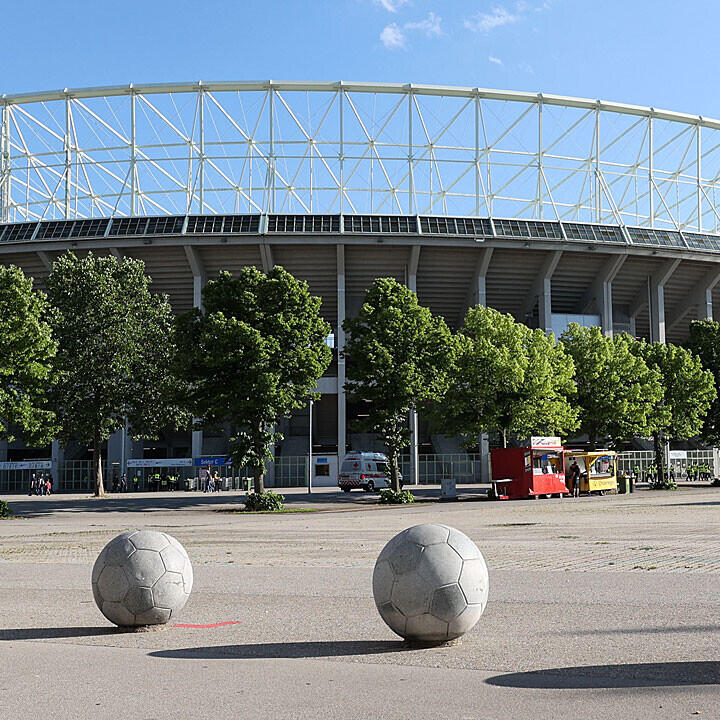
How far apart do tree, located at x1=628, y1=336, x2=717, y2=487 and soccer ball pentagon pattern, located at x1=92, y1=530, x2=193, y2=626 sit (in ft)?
170

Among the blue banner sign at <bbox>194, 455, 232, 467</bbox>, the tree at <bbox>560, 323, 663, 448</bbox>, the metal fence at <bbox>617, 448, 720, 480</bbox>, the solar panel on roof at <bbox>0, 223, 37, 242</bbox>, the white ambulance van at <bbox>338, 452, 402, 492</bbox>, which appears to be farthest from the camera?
the solar panel on roof at <bbox>0, 223, 37, 242</bbox>

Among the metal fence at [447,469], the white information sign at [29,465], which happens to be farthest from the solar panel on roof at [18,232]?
the metal fence at [447,469]

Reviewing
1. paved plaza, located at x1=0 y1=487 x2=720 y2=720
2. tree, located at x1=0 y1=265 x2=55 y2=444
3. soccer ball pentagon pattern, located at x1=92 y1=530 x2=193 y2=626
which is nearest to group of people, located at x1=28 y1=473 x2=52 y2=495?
tree, located at x1=0 y1=265 x2=55 y2=444

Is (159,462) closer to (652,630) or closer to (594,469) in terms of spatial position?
(594,469)

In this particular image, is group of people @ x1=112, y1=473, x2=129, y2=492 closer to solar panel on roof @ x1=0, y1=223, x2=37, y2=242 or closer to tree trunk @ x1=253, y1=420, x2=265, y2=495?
solar panel on roof @ x1=0, y1=223, x2=37, y2=242

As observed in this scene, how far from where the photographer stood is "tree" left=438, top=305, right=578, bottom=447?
47594 millimetres

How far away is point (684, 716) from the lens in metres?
5.13

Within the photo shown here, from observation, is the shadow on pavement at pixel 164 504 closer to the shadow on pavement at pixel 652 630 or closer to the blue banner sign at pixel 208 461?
the blue banner sign at pixel 208 461

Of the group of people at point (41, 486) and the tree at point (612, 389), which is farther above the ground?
the tree at point (612, 389)

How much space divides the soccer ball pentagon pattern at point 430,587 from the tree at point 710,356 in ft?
193

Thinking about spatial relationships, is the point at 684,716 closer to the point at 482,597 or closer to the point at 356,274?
the point at 482,597

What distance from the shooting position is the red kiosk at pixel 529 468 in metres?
45.3

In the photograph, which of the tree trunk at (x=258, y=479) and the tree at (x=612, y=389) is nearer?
the tree trunk at (x=258, y=479)

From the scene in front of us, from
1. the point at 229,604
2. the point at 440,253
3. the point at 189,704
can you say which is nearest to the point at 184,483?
the point at 440,253
